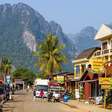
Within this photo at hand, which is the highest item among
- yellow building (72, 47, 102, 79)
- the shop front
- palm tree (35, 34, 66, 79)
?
palm tree (35, 34, 66, 79)

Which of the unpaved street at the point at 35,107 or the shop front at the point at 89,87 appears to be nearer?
the unpaved street at the point at 35,107

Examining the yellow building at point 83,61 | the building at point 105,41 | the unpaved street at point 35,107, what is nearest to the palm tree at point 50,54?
the yellow building at point 83,61

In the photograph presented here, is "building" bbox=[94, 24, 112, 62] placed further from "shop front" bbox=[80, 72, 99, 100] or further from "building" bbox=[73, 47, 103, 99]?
"shop front" bbox=[80, 72, 99, 100]

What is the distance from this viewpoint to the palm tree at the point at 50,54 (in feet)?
306

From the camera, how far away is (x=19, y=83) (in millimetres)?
183250

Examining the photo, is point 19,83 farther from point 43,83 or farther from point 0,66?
point 43,83

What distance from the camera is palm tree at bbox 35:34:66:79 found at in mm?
93250

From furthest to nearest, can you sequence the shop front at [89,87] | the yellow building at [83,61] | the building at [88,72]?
the yellow building at [83,61] < the shop front at [89,87] < the building at [88,72]

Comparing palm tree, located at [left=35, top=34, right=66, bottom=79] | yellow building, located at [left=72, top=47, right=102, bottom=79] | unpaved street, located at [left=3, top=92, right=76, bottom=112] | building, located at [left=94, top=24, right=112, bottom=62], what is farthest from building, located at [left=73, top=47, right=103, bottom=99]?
palm tree, located at [left=35, top=34, right=66, bottom=79]

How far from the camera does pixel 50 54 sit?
93875mm

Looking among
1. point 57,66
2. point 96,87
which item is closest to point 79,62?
point 57,66

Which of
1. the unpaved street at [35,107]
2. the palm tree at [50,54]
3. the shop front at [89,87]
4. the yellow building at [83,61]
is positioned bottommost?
the unpaved street at [35,107]

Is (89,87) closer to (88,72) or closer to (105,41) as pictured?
(105,41)

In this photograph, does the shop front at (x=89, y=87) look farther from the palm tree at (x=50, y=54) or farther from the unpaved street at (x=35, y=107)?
the palm tree at (x=50, y=54)
